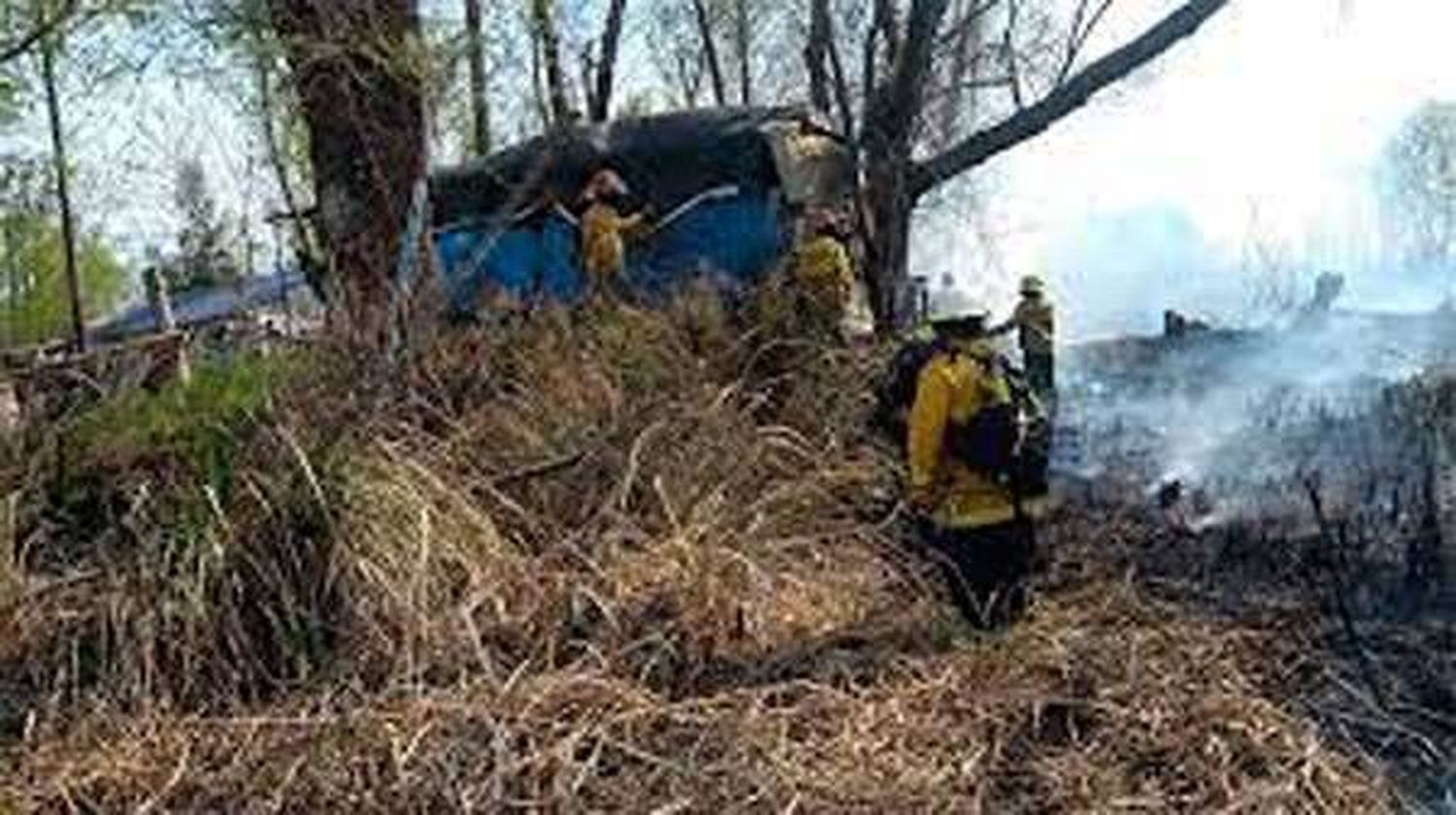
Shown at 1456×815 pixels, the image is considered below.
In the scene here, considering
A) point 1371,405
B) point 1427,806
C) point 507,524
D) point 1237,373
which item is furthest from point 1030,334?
point 1427,806

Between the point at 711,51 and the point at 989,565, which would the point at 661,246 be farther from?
the point at 711,51

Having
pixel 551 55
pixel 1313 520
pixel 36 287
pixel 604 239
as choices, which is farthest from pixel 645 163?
pixel 36 287

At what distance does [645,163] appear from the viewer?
17297mm

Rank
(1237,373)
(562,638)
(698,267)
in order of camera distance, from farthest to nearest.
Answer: (1237,373) → (698,267) → (562,638)

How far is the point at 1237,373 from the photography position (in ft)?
68.7

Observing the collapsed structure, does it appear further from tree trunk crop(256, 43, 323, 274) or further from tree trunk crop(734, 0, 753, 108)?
tree trunk crop(734, 0, 753, 108)

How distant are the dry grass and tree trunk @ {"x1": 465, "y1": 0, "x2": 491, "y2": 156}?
1832 mm

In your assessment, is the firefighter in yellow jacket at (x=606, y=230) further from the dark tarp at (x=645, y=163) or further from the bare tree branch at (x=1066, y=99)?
the bare tree branch at (x=1066, y=99)

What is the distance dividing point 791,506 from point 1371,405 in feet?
24.1

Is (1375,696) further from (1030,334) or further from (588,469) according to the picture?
(1030,334)

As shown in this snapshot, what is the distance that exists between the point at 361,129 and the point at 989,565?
13.1 ft

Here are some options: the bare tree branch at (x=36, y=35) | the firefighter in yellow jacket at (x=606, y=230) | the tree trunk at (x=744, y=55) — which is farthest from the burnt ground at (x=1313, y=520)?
the tree trunk at (x=744, y=55)

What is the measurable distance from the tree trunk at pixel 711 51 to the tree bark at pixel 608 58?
5739 mm

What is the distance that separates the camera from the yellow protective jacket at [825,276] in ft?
43.1
